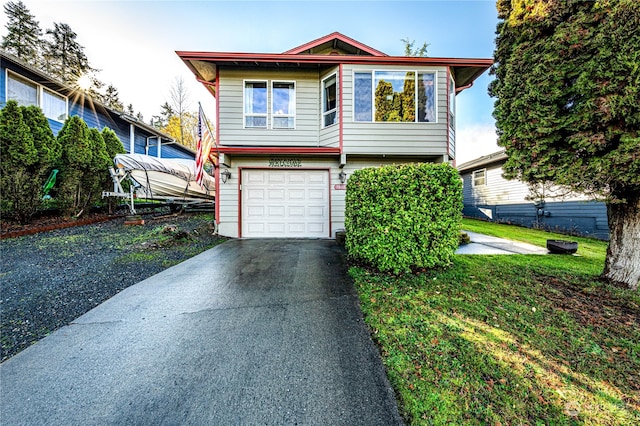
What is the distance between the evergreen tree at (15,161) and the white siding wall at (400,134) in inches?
339

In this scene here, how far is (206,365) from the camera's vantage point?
2100 millimetres

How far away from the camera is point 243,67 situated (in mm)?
8031

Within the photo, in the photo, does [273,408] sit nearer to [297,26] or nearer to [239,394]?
[239,394]

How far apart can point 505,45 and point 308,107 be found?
5.58m

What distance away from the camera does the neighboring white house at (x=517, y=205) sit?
9172 millimetres

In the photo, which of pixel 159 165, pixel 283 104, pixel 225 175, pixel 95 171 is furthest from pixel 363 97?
pixel 95 171

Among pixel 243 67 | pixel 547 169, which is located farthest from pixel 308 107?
pixel 547 169

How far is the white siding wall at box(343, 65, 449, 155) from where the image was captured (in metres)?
7.75

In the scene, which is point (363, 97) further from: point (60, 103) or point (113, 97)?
point (113, 97)

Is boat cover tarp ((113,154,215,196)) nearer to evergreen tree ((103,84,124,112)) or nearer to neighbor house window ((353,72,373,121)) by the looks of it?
neighbor house window ((353,72,373,121))

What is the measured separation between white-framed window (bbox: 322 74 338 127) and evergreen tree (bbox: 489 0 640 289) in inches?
188

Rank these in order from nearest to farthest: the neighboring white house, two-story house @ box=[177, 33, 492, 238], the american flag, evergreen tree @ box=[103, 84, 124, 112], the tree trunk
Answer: the tree trunk < the american flag < two-story house @ box=[177, 33, 492, 238] < the neighboring white house < evergreen tree @ box=[103, 84, 124, 112]

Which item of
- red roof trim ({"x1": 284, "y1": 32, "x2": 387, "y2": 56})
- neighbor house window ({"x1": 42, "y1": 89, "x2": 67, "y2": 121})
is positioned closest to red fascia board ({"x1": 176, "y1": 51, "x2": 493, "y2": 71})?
red roof trim ({"x1": 284, "y1": 32, "x2": 387, "y2": 56})

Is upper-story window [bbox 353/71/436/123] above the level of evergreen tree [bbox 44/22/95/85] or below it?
below
